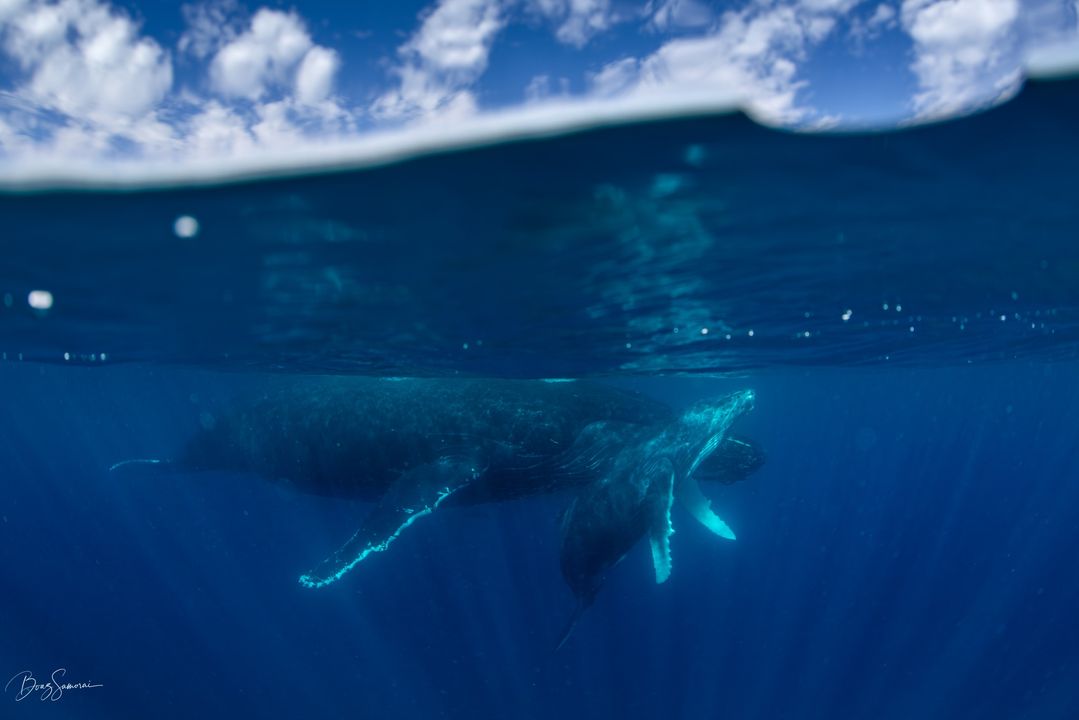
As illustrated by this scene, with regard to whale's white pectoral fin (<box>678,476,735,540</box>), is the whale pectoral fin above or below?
above

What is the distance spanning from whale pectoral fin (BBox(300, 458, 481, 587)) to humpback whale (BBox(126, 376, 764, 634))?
0.09ft

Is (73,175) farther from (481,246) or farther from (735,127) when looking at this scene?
(735,127)

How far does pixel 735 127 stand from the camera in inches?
245

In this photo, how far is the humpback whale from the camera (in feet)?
29.9

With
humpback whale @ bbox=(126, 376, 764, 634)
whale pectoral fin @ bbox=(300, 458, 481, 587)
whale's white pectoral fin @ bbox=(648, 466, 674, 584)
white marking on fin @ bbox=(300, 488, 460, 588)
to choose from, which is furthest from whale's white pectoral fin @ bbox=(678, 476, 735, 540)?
white marking on fin @ bbox=(300, 488, 460, 588)

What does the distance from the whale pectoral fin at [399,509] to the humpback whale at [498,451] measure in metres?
0.03

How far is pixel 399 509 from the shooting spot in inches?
410

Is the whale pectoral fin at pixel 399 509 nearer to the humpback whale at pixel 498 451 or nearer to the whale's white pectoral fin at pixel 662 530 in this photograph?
the humpback whale at pixel 498 451

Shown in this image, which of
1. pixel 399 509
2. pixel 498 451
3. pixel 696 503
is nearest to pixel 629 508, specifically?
pixel 696 503

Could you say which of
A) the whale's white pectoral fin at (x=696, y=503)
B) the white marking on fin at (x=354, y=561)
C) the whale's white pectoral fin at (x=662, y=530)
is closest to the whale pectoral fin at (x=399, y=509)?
the white marking on fin at (x=354, y=561)

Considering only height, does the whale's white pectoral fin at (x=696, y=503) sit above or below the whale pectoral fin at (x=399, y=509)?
below

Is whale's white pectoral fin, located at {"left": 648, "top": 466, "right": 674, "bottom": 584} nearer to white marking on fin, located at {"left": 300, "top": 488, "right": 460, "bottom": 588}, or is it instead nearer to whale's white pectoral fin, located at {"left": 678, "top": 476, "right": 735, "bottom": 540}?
whale's white pectoral fin, located at {"left": 678, "top": 476, "right": 735, "bottom": 540}

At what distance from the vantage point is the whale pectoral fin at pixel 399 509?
368 inches

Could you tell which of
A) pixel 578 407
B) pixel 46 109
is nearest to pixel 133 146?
pixel 46 109
